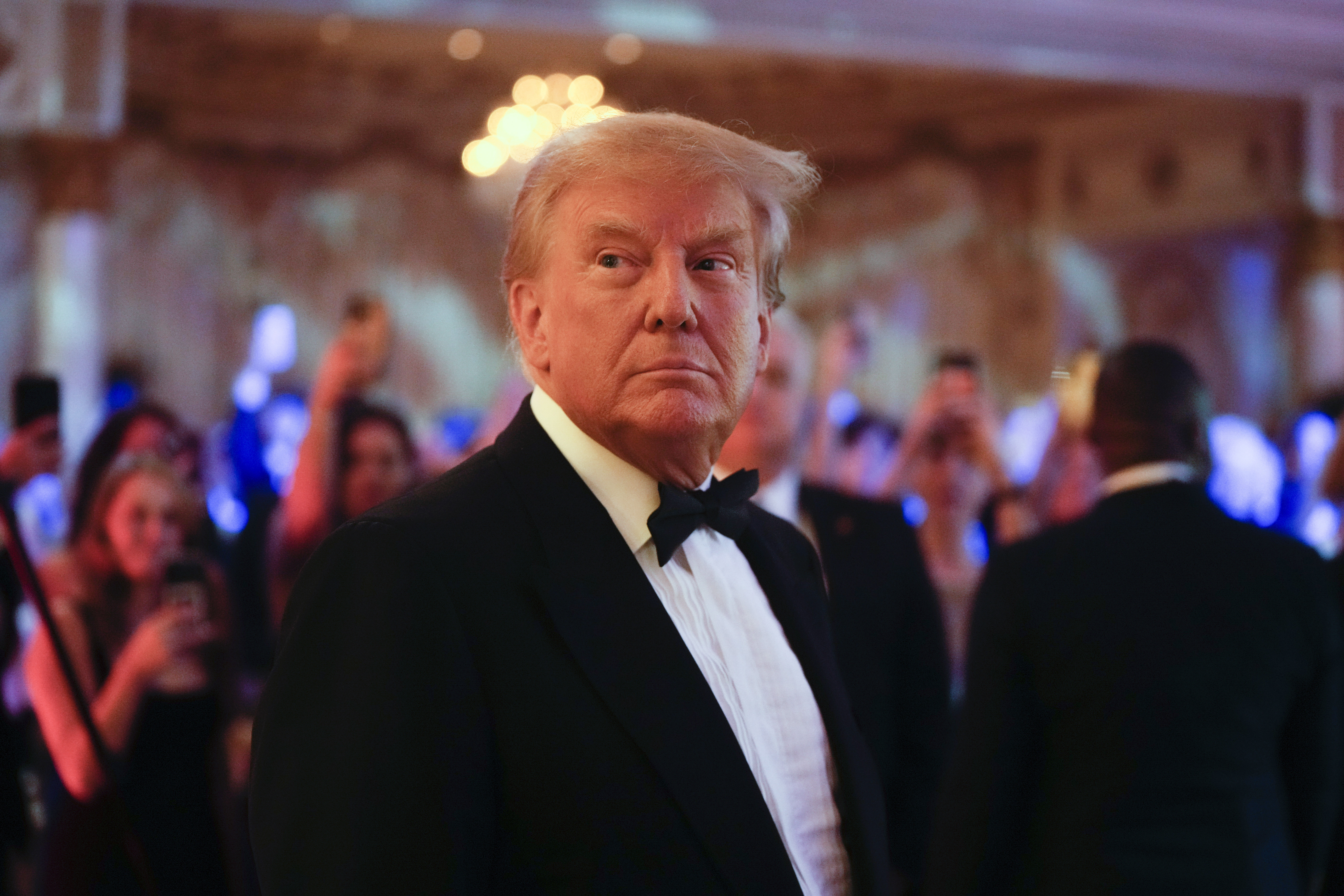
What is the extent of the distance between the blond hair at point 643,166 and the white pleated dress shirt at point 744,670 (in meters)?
0.18

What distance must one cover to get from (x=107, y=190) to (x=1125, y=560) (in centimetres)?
931

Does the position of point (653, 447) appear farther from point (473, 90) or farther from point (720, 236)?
point (473, 90)

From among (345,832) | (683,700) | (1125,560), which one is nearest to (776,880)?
(683,700)

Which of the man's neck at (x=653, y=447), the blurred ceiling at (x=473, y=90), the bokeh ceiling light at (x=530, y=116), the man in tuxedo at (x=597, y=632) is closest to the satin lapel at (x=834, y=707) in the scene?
the man in tuxedo at (x=597, y=632)

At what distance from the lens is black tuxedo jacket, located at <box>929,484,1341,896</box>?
2004 mm

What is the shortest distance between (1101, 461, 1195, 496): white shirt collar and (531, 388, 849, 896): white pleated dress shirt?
1.10m

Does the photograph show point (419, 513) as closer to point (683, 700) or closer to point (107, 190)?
point (683, 700)

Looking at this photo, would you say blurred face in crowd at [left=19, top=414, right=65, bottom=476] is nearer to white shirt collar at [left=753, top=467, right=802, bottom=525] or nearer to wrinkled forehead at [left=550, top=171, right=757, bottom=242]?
white shirt collar at [left=753, top=467, right=802, bottom=525]

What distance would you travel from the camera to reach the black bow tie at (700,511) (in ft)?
4.14

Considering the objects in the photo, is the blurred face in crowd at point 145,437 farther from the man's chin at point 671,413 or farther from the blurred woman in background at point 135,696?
the man's chin at point 671,413

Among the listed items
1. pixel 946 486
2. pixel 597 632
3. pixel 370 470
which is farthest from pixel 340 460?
pixel 597 632

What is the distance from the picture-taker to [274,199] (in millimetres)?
10859

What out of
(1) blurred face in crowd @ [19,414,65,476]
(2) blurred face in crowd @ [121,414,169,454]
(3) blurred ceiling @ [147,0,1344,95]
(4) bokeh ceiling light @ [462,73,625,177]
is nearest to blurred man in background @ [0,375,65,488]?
(1) blurred face in crowd @ [19,414,65,476]

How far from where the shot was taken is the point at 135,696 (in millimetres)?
2777
